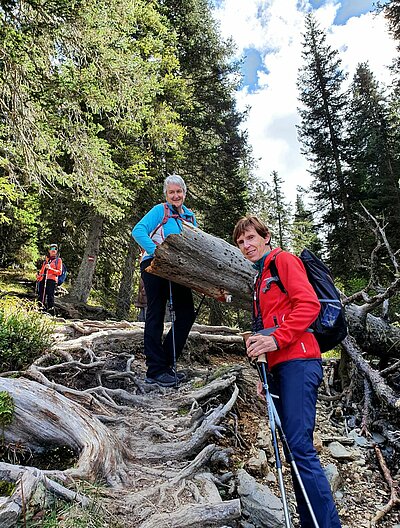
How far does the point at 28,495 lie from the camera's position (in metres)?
1.99

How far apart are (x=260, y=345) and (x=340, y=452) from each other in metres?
2.40

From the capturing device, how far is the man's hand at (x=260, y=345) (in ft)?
7.93

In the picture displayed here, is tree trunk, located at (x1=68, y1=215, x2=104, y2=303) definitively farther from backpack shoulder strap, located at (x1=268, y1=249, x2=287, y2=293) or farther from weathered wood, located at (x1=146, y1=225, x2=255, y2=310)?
backpack shoulder strap, located at (x1=268, y1=249, x2=287, y2=293)

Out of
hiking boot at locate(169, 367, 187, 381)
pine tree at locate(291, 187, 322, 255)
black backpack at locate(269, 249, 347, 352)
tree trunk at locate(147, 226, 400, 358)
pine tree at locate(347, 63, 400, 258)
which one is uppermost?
pine tree at locate(347, 63, 400, 258)

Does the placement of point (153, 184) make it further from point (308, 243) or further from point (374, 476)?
point (308, 243)

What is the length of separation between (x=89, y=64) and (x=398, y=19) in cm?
1349

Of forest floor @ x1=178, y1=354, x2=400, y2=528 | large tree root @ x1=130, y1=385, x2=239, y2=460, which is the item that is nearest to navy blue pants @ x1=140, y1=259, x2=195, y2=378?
forest floor @ x1=178, y1=354, x2=400, y2=528

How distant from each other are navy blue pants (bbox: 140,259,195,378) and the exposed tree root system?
14.1 inches

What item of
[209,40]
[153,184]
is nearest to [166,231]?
[153,184]

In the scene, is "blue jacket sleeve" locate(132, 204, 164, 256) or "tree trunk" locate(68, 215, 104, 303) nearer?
"blue jacket sleeve" locate(132, 204, 164, 256)

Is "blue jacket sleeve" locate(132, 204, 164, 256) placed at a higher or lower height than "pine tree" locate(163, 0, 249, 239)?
lower

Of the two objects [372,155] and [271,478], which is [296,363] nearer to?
[271,478]

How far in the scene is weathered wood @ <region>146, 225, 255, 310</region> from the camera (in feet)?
15.3

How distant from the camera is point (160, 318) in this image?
5031 millimetres
